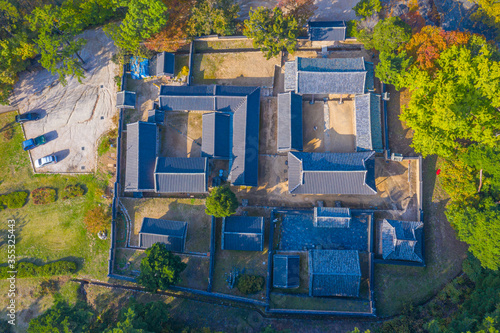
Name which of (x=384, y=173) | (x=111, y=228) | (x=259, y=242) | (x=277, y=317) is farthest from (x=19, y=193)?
(x=384, y=173)

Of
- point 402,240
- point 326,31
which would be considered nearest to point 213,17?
point 326,31

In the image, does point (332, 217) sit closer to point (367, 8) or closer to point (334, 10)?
point (367, 8)

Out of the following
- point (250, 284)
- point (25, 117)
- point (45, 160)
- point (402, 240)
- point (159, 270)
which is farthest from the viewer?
point (25, 117)

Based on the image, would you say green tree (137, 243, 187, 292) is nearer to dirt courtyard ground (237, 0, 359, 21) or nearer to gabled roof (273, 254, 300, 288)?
gabled roof (273, 254, 300, 288)

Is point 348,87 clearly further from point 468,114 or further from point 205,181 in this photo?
point 205,181

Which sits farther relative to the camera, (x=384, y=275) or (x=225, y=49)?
(x=225, y=49)

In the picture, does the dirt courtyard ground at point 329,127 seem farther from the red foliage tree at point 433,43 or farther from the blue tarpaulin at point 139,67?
the blue tarpaulin at point 139,67
